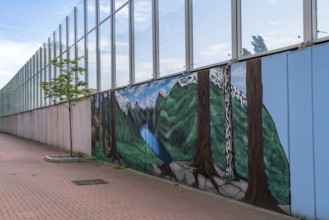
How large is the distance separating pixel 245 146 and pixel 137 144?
5.79 m

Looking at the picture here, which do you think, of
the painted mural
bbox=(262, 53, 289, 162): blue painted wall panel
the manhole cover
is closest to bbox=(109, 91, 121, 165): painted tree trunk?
the painted mural

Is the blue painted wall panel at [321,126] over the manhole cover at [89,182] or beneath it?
over

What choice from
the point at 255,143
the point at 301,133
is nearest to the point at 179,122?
the point at 255,143

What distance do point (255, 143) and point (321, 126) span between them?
5.60 feet

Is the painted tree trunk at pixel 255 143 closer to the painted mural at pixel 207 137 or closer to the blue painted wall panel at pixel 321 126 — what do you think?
the painted mural at pixel 207 137

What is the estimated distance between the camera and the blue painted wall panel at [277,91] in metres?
7.61

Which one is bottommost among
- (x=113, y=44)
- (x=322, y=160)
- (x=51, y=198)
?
(x=51, y=198)

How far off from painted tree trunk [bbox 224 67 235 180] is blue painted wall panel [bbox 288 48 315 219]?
1.79 meters

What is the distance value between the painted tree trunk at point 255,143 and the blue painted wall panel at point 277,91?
18cm

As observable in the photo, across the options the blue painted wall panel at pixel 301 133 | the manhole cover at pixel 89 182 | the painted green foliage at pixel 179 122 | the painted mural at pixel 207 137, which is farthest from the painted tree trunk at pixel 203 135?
the manhole cover at pixel 89 182

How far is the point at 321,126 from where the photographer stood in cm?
684

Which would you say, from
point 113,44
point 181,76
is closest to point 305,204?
point 181,76

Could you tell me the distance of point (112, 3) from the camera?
1708 cm

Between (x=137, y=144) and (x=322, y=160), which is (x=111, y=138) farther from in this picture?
(x=322, y=160)
